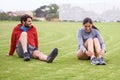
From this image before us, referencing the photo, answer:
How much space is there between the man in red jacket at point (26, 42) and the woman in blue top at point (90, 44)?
2.43 feet

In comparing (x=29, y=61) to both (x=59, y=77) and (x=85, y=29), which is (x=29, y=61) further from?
(x=59, y=77)

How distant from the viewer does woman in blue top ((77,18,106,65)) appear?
750 centimetres

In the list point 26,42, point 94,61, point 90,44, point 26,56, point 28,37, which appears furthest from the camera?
point 28,37

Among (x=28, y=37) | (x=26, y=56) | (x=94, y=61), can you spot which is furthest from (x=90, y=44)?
(x=28, y=37)

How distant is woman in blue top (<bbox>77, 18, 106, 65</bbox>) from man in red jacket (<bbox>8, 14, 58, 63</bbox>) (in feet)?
2.43

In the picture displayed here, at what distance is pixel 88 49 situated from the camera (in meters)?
7.69

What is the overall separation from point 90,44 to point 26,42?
1.36 meters

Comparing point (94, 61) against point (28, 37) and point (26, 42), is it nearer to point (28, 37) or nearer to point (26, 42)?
point (26, 42)

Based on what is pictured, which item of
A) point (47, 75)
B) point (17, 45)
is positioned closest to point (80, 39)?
point (17, 45)

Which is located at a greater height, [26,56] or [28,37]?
[28,37]

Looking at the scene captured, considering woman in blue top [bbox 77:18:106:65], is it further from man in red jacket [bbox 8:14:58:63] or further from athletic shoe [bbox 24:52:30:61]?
athletic shoe [bbox 24:52:30:61]

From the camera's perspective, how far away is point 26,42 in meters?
8.00

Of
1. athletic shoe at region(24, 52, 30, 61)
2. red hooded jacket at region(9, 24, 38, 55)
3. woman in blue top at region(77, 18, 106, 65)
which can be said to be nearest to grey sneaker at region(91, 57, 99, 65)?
woman in blue top at region(77, 18, 106, 65)

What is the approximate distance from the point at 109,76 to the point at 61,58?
2.54m
